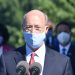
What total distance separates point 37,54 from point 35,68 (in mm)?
635

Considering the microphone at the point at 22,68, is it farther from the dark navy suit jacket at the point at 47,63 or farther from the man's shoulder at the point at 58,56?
the man's shoulder at the point at 58,56

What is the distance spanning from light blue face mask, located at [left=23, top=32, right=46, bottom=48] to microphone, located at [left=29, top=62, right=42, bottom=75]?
589mm

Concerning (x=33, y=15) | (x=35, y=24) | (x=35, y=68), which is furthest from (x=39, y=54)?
(x=35, y=68)

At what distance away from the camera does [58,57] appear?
707cm

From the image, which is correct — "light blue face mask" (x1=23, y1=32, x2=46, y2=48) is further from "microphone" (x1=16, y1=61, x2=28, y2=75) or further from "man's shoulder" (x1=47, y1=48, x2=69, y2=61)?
"microphone" (x1=16, y1=61, x2=28, y2=75)

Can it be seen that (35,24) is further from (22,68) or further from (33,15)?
(22,68)

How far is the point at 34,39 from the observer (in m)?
7.07

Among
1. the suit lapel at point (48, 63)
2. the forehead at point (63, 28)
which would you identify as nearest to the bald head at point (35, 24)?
the suit lapel at point (48, 63)

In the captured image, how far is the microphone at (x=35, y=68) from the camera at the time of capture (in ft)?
20.6

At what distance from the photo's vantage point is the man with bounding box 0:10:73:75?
6.95 metres

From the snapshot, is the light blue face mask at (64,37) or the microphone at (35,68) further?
the light blue face mask at (64,37)

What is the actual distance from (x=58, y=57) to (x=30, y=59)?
0.38 m

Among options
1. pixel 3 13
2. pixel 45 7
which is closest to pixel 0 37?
pixel 45 7

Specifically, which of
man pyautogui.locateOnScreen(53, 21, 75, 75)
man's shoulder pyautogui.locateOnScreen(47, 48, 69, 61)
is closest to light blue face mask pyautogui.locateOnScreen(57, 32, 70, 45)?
man pyautogui.locateOnScreen(53, 21, 75, 75)
